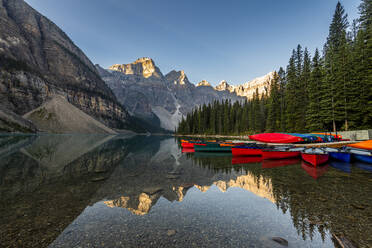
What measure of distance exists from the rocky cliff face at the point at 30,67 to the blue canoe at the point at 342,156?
162427mm

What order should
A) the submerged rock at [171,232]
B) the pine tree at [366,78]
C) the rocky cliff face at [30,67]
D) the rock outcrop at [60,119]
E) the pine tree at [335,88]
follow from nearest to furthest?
the submerged rock at [171,232] < the pine tree at [366,78] < the pine tree at [335,88] < the rock outcrop at [60,119] < the rocky cliff face at [30,67]

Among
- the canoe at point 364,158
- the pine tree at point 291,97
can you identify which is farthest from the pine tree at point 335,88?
the canoe at point 364,158

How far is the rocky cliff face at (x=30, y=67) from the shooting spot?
124 m

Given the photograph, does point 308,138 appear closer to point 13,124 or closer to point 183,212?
point 183,212

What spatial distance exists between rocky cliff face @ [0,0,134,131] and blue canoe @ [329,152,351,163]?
162 meters

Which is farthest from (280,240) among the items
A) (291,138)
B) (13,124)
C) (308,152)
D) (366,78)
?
(13,124)

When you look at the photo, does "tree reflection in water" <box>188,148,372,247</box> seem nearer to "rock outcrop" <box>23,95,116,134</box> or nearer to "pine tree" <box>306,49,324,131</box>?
"pine tree" <box>306,49,324,131</box>

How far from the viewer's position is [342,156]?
62.0 feet

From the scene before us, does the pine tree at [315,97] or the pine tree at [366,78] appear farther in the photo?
the pine tree at [315,97]

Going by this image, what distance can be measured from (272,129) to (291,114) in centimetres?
1257

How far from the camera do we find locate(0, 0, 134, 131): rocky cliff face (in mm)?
123938

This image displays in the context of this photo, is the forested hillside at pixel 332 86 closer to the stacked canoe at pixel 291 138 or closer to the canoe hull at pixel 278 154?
the stacked canoe at pixel 291 138

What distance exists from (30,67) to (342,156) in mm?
201043

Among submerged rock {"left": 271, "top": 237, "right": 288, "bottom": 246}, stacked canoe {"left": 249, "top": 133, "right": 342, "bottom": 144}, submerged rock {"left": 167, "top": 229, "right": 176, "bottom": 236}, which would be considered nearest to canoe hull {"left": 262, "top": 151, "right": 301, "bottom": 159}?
stacked canoe {"left": 249, "top": 133, "right": 342, "bottom": 144}
